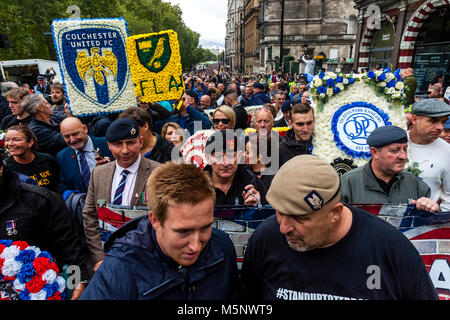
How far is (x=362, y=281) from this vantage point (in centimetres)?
154

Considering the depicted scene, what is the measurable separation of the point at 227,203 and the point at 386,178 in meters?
1.47

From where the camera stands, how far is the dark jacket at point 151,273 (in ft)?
4.63

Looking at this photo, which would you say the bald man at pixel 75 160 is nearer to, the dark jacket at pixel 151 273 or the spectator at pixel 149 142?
the spectator at pixel 149 142

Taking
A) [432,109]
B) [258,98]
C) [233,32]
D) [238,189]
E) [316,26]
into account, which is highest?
[233,32]

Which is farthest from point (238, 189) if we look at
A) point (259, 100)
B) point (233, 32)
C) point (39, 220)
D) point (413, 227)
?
point (233, 32)

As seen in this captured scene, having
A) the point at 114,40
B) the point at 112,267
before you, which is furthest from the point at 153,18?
the point at 112,267

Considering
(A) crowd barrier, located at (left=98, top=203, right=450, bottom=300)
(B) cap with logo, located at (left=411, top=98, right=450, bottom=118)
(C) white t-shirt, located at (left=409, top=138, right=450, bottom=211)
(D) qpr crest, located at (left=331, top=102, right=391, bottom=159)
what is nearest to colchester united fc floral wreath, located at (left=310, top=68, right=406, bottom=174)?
(D) qpr crest, located at (left=331, top=102, right=391, bottom=159)

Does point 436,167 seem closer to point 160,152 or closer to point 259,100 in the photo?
point 160,152

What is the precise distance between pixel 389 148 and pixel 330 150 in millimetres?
1196

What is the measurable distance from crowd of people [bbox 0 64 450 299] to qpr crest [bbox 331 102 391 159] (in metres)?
0.34

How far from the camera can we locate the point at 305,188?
1.44 metres

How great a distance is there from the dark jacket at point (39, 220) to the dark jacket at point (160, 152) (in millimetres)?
1316
